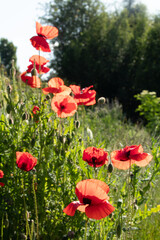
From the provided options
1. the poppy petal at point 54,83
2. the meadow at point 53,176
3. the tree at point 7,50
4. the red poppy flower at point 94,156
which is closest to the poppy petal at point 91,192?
the red poppy flower at point 94,156

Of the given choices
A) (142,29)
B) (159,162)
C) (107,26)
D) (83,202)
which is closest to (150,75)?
(142,29)

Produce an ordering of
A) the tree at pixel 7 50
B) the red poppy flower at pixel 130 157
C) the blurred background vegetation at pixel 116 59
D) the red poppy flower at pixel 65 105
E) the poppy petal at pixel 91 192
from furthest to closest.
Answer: the tree at pixel 7 50 → the blurred background vegetation at pixel 116 59 → the red poppy flower at pixel 65 105 → the red poppy flower at pixel 130 157 → the poppy petal at pixel 91 192

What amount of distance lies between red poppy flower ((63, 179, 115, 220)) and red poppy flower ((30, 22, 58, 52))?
0.87 m

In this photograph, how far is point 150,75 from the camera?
9406 mm

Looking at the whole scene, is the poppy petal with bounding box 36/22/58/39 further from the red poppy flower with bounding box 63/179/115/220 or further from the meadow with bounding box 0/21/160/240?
the red poppy flower with bounding box 63/179/115/220

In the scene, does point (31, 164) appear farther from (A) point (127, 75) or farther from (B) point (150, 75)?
(A) point (127, 75)

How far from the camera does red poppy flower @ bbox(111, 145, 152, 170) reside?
121 centimetres

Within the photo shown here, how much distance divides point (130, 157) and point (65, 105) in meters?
0.45

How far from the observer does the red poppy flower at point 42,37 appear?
5.09ft

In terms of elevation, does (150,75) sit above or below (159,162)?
above

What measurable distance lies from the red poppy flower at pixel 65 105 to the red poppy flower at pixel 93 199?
0.54 meters

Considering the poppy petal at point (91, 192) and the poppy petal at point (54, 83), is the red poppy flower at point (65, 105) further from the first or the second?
the poppy petal at point (91, 192)

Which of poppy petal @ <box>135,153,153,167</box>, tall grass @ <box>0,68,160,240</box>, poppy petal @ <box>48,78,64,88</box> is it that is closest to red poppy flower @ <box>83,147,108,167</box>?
poppy petal @ <box>135,153,153,167</box>

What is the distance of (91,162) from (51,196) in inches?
23.9
